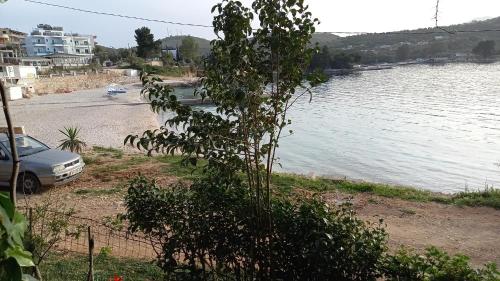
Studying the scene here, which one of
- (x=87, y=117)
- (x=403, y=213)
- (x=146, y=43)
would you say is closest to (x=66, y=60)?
(x=146, y=43)

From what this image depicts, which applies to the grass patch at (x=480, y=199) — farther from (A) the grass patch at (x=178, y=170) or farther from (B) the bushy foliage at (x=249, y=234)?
(B) the bushy foliage at (x=249, y=234)

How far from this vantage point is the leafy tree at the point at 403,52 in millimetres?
124562

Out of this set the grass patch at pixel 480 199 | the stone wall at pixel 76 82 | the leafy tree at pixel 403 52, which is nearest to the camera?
the grass patch at pixel 480 199

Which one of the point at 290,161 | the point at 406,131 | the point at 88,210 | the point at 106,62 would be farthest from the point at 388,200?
the point at 106,62

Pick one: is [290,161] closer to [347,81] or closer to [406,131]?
[406,131]

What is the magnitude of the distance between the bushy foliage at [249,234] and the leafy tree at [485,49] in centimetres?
11349

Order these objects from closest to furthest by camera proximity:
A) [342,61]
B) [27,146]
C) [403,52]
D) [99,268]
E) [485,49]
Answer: [99,268] < [27,146] < [485,49] < [342,61] < [403,52]

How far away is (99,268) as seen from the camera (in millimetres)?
6449

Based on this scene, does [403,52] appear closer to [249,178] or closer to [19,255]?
[249,178]

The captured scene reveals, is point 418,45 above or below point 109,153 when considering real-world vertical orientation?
above

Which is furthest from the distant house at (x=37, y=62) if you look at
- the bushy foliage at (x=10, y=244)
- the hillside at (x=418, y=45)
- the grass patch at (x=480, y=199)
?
the bushy foliage at (x=10, y=244)

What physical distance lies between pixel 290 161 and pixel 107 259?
2089cm

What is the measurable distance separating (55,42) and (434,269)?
139m

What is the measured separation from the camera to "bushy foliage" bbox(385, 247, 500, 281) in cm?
325
